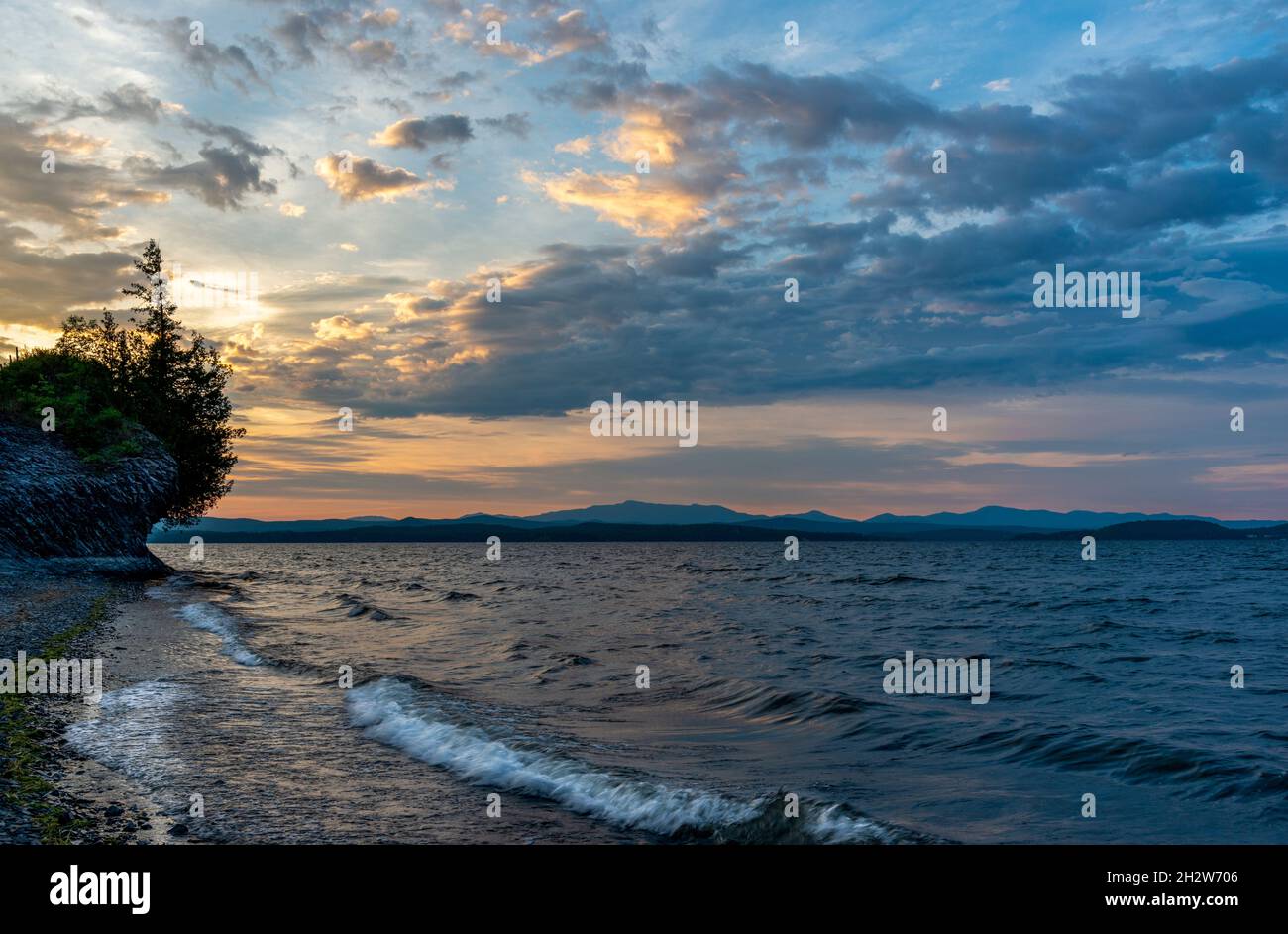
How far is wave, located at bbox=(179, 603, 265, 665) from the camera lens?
22.4 meters

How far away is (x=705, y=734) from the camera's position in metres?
15.2

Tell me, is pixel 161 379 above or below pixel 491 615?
above

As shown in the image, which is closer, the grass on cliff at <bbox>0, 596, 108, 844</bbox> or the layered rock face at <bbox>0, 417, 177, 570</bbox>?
the grass on cliff at <bbox>0, 596, 108, 844</bbox>

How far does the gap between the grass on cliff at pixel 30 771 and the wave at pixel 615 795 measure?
4746 millimetres

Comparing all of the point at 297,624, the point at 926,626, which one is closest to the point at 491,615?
the point at 297,624

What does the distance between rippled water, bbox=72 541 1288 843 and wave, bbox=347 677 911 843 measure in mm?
44

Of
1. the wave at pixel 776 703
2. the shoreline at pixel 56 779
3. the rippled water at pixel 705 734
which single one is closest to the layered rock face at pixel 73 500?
the rippled water at pixel 705 734

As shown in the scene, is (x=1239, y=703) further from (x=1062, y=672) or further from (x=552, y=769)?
(x=552, y=769)

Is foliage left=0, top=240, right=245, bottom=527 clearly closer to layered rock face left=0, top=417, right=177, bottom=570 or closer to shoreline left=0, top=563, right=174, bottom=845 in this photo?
layered rock face left=0, top=417, right=177, bottom=570

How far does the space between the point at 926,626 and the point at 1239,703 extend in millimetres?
15354

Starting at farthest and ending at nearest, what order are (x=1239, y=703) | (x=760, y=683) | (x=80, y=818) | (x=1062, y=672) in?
(x=1062, y=672)
(x=760, y=683)
(x=1239, y=703)
(x=80, y=818)

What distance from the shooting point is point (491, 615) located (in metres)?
38.1

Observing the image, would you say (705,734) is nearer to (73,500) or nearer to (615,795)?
(615,795)

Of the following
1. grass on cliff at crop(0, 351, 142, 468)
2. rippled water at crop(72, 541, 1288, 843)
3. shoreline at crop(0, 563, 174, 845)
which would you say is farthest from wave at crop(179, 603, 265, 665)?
grass on cliff at crop(0, 351, 142, 468)
